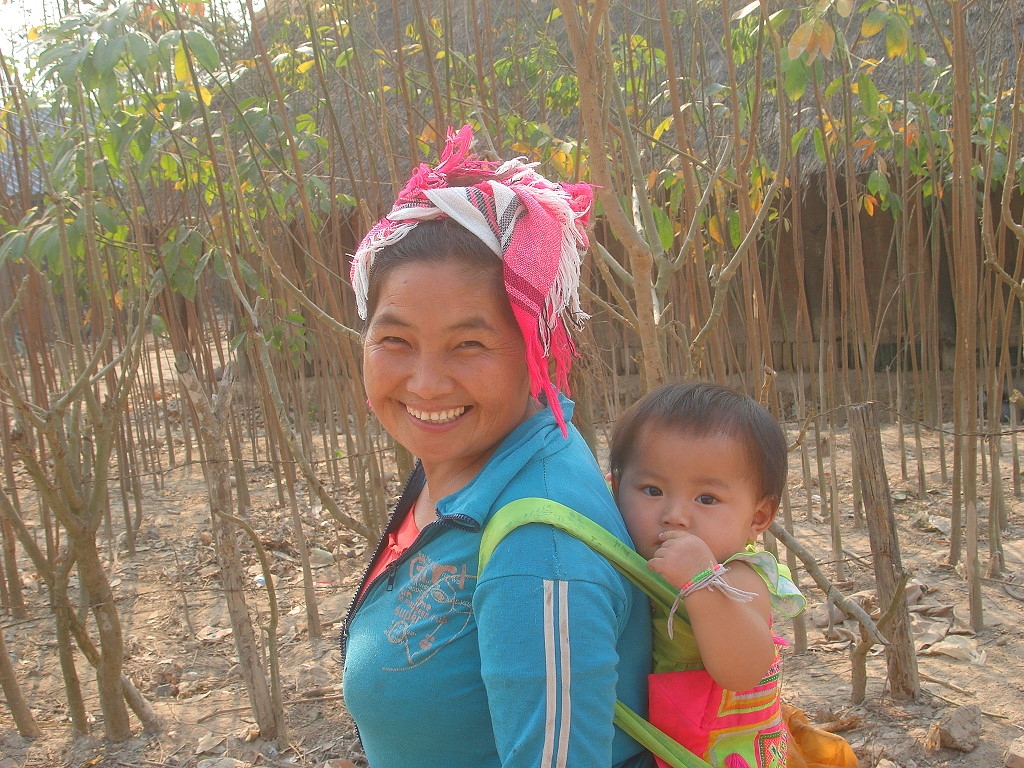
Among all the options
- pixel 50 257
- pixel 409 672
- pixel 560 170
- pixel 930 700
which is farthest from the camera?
pixel 560 170

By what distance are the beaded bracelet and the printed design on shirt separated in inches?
7.6

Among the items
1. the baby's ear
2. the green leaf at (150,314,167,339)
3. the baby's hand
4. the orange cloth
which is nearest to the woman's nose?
the baby's hand

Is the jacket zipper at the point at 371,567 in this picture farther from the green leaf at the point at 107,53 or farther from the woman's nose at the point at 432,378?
the green leaf at the point at 107,53

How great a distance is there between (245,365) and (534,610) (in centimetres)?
543

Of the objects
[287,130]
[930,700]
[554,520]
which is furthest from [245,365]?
[554,520]

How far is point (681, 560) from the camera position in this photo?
0.85 metres

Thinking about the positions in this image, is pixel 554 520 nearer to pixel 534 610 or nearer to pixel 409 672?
pixel 534 610

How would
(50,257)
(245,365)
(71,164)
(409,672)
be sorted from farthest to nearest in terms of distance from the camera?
(245,365) → (71,164) → (50,257) → (409,672)

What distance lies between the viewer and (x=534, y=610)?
71cm

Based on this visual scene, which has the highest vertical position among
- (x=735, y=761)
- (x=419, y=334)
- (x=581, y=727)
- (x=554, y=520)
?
(x=419, y=334)

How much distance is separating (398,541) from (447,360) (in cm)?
27

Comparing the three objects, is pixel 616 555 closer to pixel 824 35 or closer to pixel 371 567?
pixel 371 567

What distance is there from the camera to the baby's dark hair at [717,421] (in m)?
1.01

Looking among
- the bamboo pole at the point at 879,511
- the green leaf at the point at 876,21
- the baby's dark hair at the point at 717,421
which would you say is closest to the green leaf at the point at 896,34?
the green leaf at the point at 876,21
